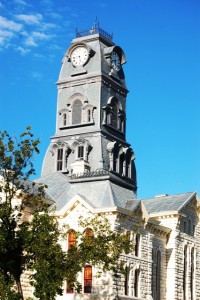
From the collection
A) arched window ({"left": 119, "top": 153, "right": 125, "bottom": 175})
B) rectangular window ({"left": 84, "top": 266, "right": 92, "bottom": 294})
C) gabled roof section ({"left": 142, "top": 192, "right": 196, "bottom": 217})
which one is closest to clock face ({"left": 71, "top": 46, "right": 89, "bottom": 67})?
arched window ({"left": 119, "top": 153, "right": 125, "bottom": 175})

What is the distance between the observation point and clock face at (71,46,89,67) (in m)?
71.1

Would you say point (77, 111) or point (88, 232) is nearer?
point (88, 232)

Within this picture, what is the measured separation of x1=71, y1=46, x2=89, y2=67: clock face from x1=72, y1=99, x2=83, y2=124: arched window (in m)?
4.51

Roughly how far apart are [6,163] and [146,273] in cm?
1830

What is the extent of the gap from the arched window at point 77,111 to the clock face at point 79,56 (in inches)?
178

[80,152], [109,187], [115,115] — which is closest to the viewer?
[109,187]

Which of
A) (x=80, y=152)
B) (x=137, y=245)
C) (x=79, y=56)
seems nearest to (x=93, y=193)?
(x=137, y=245)

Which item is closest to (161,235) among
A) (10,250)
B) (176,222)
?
(176,222)

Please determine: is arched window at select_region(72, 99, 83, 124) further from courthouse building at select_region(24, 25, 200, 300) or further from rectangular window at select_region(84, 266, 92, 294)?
rectangular window at select_region(84, 266, 92, 294)

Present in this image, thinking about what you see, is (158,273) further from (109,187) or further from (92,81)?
(92,81)

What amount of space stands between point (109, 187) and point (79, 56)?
21.5 metres

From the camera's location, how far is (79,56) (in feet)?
235

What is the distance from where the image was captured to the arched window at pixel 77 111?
69.2m

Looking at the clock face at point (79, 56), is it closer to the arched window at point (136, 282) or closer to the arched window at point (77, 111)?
the arched window at point (77, 111)
